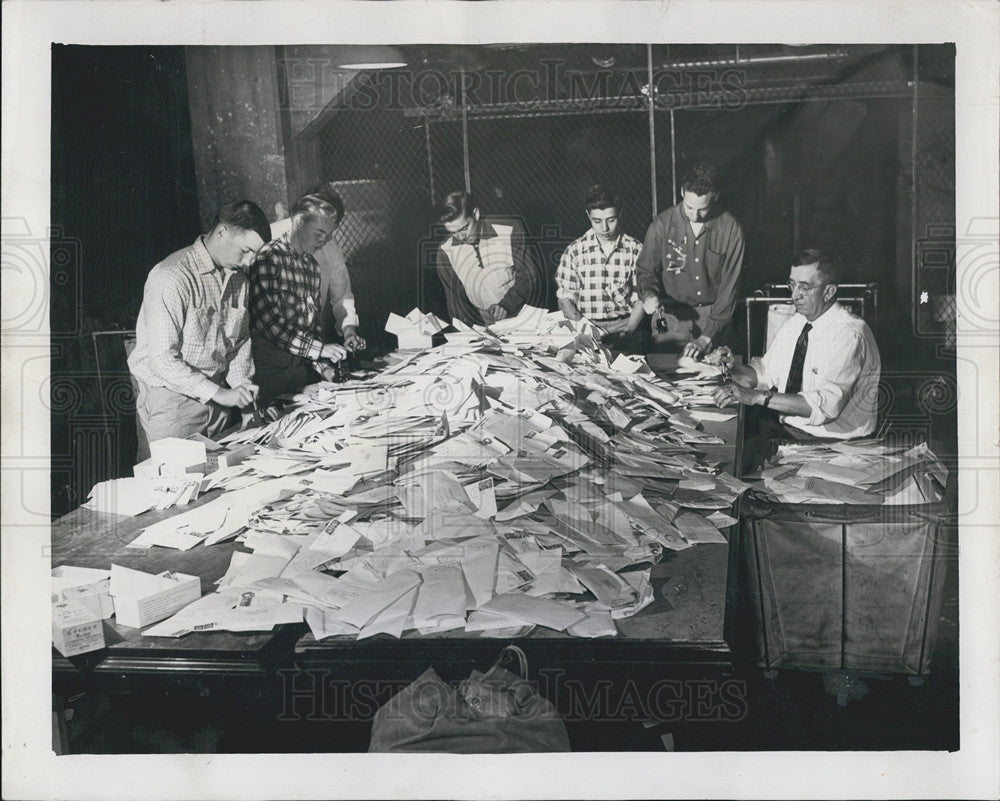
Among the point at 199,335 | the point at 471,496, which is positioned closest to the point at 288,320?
the point at 199,335

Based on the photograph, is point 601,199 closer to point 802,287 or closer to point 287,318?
point 802,287

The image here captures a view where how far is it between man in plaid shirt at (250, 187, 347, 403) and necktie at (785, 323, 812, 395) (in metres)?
1.28

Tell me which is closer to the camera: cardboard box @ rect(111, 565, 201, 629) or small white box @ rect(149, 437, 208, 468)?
cardboard box @ rect(111, 565, 201, 629)

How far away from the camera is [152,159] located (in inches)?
99.6

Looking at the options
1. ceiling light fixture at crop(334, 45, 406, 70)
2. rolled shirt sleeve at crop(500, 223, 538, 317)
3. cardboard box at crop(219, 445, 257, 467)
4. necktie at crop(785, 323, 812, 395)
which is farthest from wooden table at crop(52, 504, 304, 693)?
necktie at crop(785, 323, 812, 395)

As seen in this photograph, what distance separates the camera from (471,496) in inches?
98.3

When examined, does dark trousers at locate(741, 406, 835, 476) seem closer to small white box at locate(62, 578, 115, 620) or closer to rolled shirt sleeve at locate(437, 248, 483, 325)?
rolled shirt sleeve at locate(437, 248, 483, 325)

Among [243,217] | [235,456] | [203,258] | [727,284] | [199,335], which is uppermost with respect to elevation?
[243,217]

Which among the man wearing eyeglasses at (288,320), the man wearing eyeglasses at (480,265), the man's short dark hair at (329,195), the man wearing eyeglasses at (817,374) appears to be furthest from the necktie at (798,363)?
the man's short dark hair at (329,195)

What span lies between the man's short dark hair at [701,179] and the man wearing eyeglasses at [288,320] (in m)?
1.02

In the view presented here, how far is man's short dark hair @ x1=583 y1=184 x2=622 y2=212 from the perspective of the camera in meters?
2.51

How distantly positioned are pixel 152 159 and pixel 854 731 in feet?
8.37

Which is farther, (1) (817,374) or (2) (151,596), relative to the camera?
(1) (817,374)

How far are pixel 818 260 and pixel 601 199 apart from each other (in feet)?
2.06
